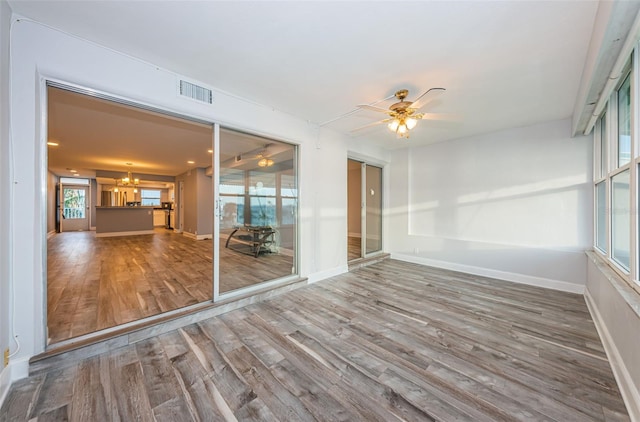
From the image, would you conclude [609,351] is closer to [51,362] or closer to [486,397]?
[486,397]

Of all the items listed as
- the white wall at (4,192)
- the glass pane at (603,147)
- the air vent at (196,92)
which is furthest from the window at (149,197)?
the glass pane at (603,147)

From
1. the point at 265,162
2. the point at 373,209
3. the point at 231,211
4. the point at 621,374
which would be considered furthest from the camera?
the point at 373,209

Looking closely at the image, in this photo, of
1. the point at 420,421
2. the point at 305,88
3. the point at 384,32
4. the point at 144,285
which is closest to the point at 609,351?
the point at 420,421

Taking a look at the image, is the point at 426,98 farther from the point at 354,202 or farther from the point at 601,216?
the point at 354,202

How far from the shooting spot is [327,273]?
13.6 ft

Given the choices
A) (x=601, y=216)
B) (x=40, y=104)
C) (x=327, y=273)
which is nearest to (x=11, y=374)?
(x=40, y=104)

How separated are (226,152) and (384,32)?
7.32 ft

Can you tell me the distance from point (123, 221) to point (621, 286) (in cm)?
1226

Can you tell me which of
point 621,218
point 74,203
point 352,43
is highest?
point 352,43

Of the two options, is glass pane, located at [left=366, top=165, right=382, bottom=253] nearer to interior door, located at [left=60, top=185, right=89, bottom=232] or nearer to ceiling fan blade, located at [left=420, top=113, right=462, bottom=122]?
ceiling fan blade, located at [left=420, top=113, right=462, bottom=122]

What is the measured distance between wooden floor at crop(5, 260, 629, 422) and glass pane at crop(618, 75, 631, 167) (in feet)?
5.83

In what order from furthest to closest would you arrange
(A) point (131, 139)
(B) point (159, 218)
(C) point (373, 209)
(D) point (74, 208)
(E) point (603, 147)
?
(B) point (159, 218), (D) point (74, 208), (C) point (373, 209), (A) point (131, 139), (E) point (603, 147)

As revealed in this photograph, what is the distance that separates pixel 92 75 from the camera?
79.1 inches

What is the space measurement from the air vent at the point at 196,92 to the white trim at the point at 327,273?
2.86 m
